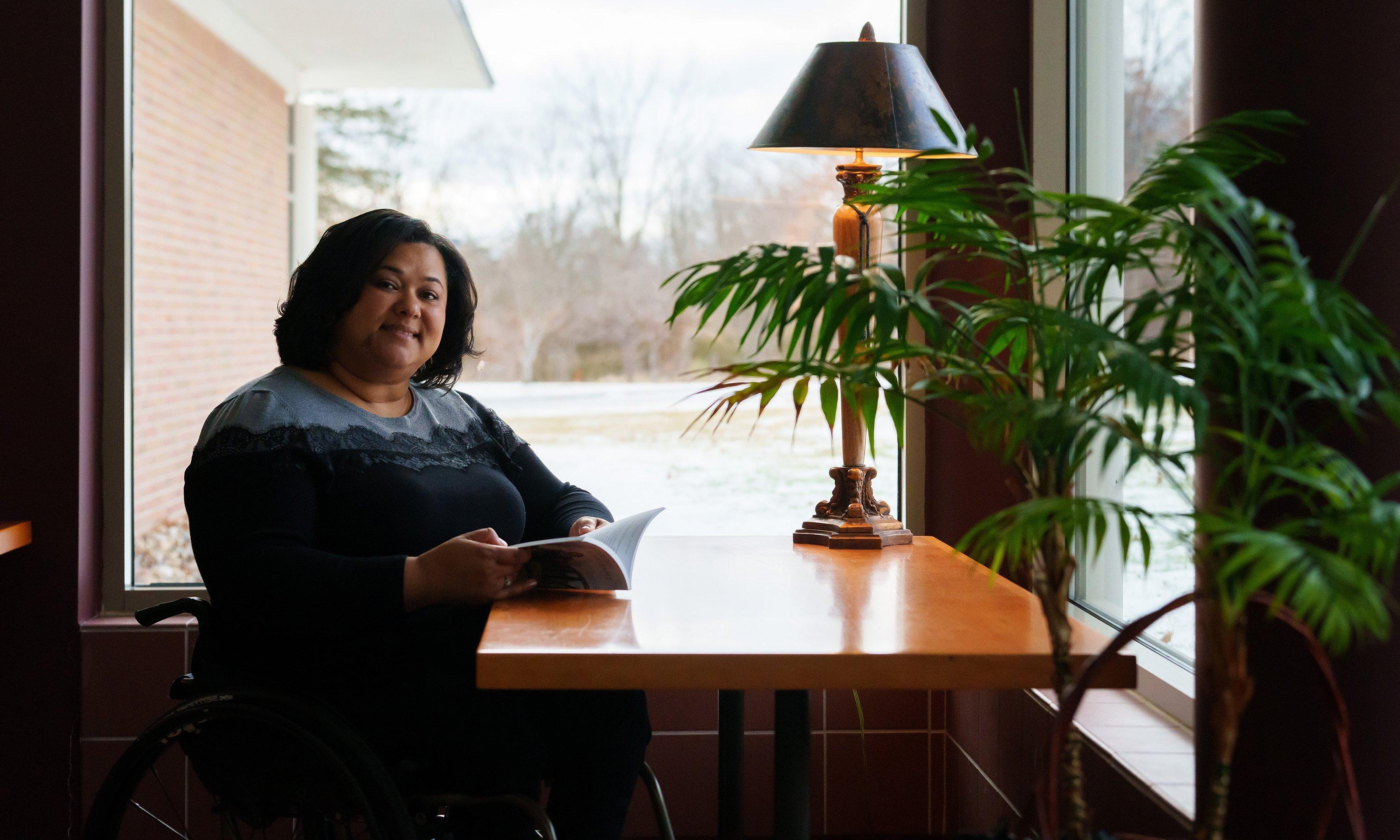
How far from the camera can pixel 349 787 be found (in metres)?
1.51

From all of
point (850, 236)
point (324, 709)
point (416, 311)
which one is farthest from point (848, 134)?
point (324, 709)

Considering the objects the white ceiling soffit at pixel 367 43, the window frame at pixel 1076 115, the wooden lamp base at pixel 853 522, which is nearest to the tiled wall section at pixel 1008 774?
the window frame at pixel 1076 115

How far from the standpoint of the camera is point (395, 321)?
6.63 feet

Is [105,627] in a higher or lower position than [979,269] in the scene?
lower

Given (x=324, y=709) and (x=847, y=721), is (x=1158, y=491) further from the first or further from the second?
(x=324, y=709)

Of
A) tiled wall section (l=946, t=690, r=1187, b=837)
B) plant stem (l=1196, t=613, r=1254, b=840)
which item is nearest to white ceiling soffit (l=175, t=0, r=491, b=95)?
tiled wall section (l=946, t=690, r=1187, b=837)

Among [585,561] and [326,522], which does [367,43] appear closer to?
[326,522]

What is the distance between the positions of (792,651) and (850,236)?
1.10m

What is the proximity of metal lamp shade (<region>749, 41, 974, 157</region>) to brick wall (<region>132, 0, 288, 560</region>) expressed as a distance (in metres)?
1.40

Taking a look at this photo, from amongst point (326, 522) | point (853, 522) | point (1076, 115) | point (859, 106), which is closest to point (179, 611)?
point (326, 522)

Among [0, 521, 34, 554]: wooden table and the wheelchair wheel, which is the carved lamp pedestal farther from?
[0, 521, 34, 554]: wooden table

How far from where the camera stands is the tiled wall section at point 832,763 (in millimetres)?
2693

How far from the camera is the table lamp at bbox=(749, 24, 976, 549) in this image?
80.9 inches

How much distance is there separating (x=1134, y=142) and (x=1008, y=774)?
128cm
